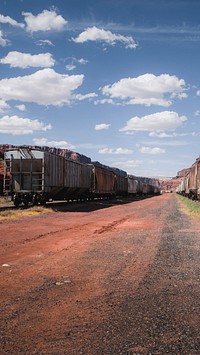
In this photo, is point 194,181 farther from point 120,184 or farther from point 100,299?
point 100,299

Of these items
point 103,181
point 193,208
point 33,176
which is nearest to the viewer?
point 33,176

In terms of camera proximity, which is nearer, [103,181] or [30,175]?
[30,175]

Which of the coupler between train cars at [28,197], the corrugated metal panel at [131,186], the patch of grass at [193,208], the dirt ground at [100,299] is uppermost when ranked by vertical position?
the corrugated metal panel at [131,186]

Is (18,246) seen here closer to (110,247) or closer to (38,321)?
A: (110,247)

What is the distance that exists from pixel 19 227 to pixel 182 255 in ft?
25.7

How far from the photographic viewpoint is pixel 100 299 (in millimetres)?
4680

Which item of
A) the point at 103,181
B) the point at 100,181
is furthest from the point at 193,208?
the point at 103,181

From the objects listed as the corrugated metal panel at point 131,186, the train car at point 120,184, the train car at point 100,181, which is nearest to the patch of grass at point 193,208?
the train car at point 100,181

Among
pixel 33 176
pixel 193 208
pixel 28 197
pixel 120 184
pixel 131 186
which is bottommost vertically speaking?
pixel 193 208

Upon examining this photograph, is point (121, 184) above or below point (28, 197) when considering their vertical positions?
above

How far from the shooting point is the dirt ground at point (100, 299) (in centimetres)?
337

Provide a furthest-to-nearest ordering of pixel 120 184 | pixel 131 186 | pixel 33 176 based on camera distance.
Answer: pixel 131 186
pixel 120 184
pixel 33 176

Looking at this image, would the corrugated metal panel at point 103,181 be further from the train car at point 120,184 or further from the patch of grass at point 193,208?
the patch of grass at point 193,208

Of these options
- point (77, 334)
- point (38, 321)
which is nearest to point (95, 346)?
point (77, 334)
